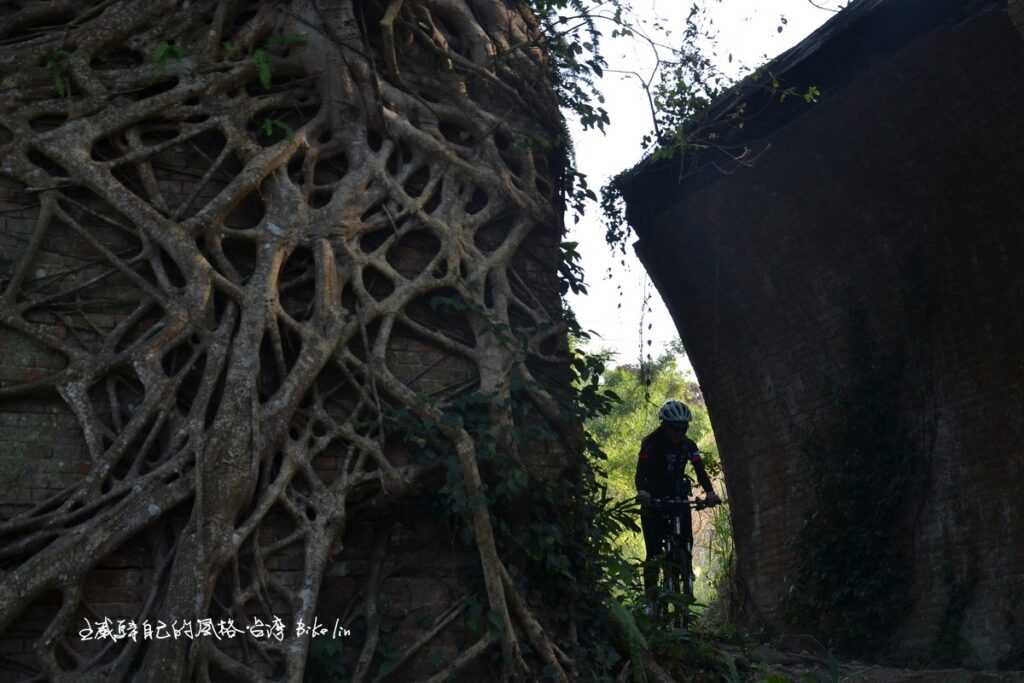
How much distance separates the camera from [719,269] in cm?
1030

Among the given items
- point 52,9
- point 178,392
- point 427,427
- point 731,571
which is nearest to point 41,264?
point 178,392

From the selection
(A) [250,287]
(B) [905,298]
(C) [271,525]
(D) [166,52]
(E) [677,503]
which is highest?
(D) [166,52]

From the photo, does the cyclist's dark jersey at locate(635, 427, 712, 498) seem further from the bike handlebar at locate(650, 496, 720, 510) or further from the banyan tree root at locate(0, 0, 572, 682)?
the banyan tree root at locate(0, 0, 572, 682)

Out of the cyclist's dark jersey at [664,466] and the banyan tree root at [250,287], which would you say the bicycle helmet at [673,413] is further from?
the banyan tree root at [250,287]

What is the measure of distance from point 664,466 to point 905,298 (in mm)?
2405

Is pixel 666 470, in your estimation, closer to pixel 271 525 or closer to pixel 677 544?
pixel 677 544

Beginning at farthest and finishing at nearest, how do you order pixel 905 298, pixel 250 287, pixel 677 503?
pixel 905 298, pixel 677 503, pixel 250 287

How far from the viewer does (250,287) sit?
5379 millimetres

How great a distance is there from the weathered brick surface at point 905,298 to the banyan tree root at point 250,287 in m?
2.98

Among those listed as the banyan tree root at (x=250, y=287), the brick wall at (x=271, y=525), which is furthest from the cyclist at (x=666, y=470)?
the brick wall at (x=271, y=525)

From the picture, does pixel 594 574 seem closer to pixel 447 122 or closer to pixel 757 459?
pixel 447 122

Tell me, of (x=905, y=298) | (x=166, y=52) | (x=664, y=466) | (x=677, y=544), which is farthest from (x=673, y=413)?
(x=166, y=52)

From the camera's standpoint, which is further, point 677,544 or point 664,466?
point 664,466

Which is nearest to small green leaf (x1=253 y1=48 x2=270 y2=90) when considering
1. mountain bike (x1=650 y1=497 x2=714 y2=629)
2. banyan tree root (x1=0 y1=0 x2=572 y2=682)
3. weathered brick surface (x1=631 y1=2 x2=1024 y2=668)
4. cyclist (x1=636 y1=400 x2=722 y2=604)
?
banyan tree root (x1=0 y1=0 x2=572 y2=682)
